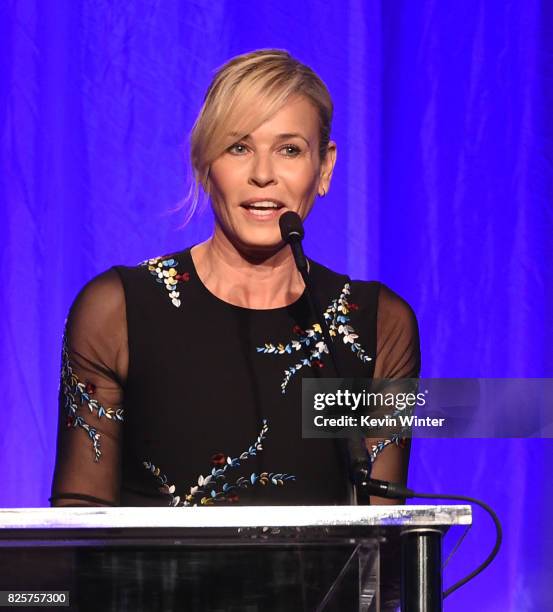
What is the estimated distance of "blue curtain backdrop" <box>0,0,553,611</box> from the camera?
6.38 feet

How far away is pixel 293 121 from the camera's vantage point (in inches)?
71.5

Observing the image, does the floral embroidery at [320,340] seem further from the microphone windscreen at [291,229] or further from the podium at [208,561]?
the podium at [208,561]

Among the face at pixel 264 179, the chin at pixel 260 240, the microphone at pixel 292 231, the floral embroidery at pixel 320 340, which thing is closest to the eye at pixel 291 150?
the face at pixel 264 179

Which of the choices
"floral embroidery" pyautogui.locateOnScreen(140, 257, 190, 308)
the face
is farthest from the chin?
"floral embroidery" pyautogui.locateOnScreen(140, 257, 190, 308)

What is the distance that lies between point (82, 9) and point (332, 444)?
88 cm

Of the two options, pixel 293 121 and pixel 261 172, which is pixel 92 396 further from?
pixel 293 121

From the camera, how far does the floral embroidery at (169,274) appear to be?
1.82 meters

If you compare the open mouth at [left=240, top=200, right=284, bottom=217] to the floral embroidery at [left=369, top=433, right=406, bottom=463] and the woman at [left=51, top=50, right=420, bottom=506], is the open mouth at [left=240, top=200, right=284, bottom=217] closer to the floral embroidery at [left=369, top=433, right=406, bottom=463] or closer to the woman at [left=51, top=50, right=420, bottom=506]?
the woman at [left=51, top=50, right=420, bottom=506]

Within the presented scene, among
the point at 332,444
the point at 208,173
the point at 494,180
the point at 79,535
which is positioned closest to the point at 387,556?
the point at 79,535

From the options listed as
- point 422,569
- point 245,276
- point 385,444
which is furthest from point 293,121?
point 422,569

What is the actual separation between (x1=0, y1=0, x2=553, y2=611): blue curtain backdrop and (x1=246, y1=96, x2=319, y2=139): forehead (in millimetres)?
136

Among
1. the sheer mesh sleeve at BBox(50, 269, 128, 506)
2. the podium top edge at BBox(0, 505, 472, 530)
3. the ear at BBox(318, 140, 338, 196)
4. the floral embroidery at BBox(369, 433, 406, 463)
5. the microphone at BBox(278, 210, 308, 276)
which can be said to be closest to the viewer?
the podium top edge at BBox(0, 505, 472, 530)

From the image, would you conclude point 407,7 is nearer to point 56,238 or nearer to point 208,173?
point 208,173

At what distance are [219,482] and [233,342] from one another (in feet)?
0.76
